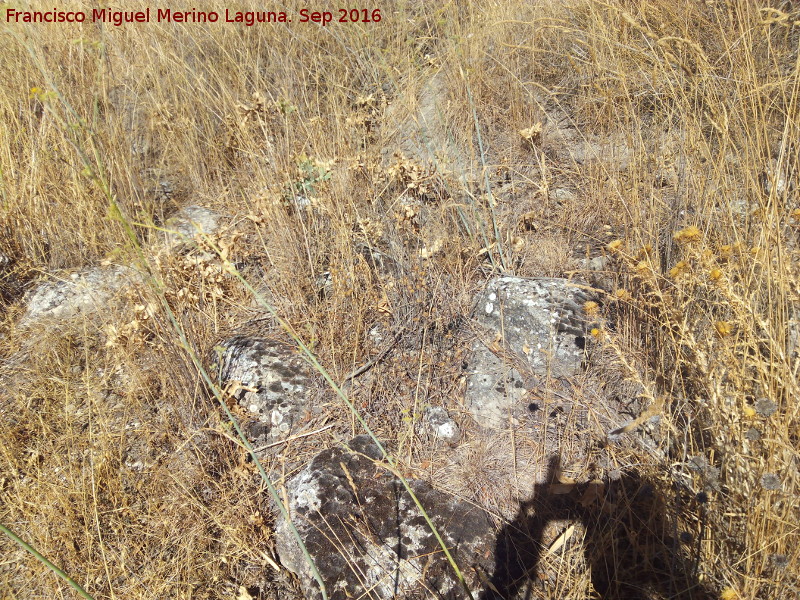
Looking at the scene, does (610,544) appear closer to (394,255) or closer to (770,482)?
(770,482)

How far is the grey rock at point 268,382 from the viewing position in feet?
7.14

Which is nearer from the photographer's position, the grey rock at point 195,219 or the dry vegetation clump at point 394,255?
the dry vegetation clump at point 394,255

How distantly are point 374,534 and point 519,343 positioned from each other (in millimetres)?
948

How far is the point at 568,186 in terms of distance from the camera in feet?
9.49

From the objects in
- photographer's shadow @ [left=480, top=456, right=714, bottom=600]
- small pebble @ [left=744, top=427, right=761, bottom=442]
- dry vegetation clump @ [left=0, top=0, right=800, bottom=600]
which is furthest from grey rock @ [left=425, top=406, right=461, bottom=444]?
small pebble @ [left=744, top=427, right=761, bottom=442]

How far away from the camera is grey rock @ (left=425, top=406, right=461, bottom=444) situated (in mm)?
2051

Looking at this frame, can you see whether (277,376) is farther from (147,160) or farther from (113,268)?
(147,160)

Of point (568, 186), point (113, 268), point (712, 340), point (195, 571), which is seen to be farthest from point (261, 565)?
point (568, 186)

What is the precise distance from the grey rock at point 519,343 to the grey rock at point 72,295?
175 cm

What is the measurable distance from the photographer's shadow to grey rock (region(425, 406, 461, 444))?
35cm

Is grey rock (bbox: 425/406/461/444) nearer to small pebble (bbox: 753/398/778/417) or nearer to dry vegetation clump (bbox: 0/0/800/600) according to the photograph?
dry vegetation clump (bbox: 0/0/800/600)

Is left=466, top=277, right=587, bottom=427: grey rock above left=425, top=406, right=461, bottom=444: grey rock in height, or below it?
above

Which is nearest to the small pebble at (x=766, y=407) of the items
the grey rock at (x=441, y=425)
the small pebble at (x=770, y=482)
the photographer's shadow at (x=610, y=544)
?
the small pebble at (x=770, y=482)

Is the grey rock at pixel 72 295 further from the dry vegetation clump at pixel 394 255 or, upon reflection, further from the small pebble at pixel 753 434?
the small pebble at pixel 753 434
